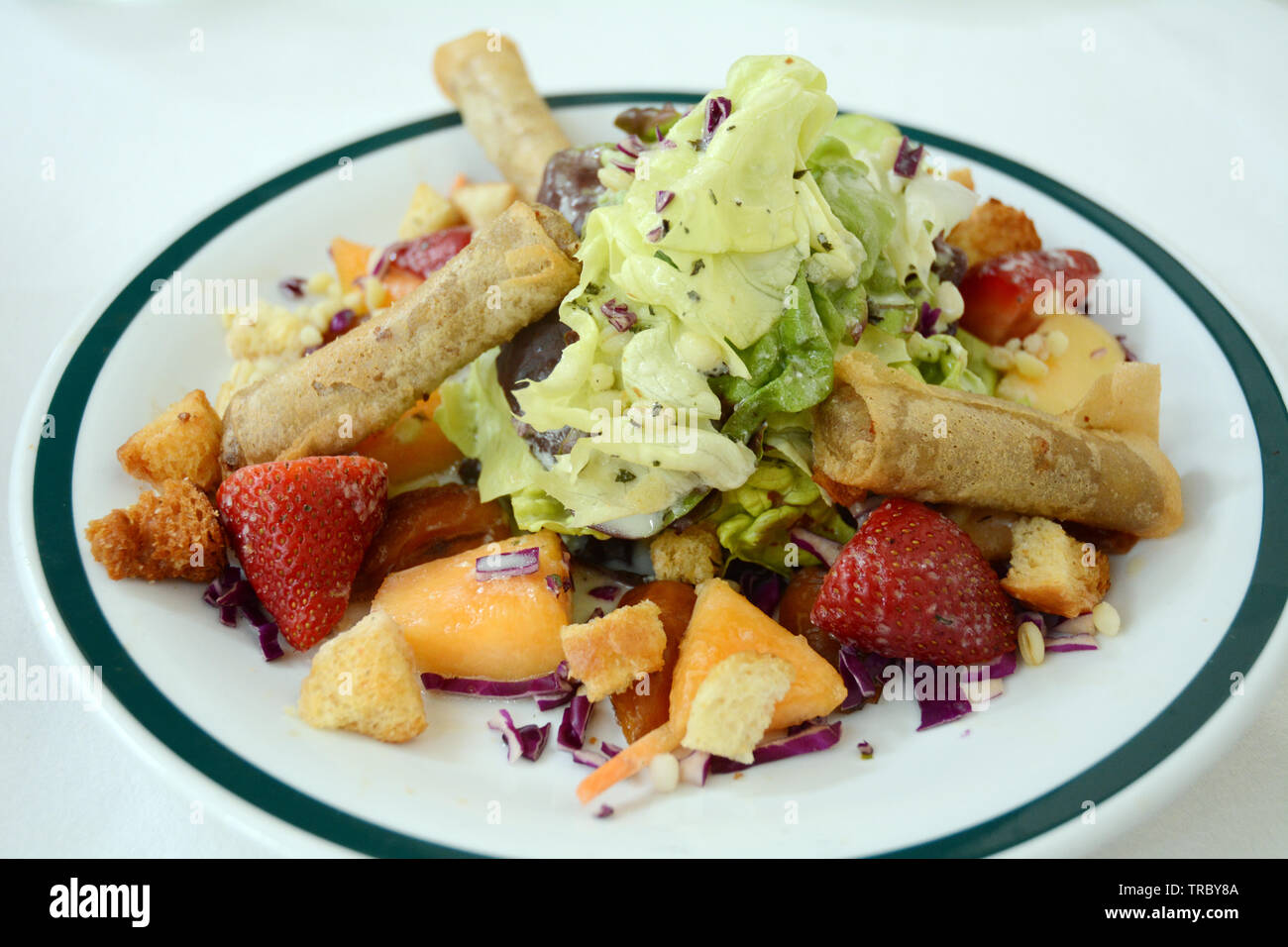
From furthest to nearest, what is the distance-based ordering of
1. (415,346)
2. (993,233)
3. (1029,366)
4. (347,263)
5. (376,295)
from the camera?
(347,263), (376,295), (993,233), (1029,366), (415,346)

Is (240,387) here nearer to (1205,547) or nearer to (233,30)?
(1205,547)

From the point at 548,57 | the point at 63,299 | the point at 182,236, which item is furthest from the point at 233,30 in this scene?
the point at 182,236

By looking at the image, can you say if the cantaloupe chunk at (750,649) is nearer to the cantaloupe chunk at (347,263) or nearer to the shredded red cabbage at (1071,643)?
the shredded red cabbage at (1071,643)

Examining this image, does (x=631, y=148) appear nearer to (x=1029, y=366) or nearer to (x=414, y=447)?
(x=414, y=447)

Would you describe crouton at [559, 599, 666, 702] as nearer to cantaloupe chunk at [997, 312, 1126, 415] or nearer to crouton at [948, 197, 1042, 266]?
cantaloupe chunk at [997, 312, 1126, 415]

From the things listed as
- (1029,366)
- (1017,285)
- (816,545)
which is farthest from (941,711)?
(1017,285)

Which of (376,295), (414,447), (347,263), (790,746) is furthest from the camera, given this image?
(347,263)

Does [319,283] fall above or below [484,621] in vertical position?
above
